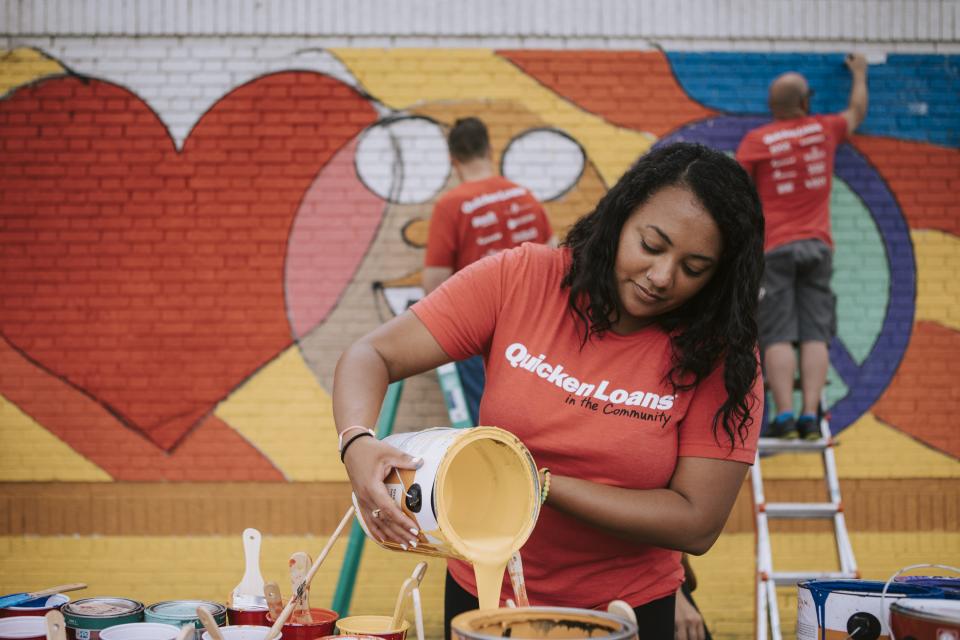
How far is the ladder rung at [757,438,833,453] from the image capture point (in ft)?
16.5

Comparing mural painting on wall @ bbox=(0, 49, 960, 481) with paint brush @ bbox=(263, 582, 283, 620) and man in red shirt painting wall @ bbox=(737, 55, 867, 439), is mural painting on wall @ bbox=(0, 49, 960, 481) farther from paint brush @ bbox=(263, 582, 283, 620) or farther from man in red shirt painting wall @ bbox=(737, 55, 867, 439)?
paint brush @ bbox=(263, 582, 283, 620)

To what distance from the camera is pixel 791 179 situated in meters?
5.40

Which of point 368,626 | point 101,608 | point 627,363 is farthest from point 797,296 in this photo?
point 101,608

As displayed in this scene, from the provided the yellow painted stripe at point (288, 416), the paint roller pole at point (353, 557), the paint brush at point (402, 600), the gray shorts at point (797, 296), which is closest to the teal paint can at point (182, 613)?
the paint brush at point (402, 600)

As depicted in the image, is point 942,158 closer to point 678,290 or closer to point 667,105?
point 667,105

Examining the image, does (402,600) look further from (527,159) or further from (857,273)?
(857,273)

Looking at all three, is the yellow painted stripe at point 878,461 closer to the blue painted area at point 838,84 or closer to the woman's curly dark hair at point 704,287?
the blue painted area at point 838,84

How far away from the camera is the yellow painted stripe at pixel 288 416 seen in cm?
597

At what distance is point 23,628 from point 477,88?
191 inches

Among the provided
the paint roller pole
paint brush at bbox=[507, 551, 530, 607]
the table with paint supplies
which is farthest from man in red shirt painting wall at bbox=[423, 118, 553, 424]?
paint brush at bbox=[507, 551, 530, 607]

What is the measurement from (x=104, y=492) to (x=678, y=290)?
4.91 metres

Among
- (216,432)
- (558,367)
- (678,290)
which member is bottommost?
(216,432)

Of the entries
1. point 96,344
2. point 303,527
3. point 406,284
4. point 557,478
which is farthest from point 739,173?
point 96,344

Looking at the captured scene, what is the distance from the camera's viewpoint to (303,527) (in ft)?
19.4
